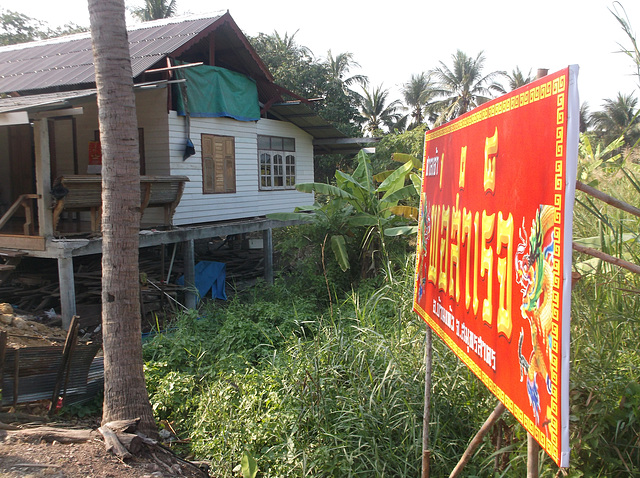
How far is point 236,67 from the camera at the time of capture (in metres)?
13.4

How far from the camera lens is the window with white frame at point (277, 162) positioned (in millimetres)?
14820

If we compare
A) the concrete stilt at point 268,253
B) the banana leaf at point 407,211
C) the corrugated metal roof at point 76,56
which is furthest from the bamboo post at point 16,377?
the concrete stilt at point 268,253

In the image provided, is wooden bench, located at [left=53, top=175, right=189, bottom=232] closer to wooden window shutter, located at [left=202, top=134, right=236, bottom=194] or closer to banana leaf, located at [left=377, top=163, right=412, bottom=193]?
wooden window shutter, located at [left=202, top=134, right=236, bottom=194]

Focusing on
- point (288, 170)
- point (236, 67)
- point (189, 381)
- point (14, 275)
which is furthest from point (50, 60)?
point (189, 381)

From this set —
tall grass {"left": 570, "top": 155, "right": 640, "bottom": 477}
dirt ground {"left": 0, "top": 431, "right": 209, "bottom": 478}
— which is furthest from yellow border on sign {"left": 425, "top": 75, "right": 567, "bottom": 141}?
dirt ground {"left": 0, "top": 431, "right": 209, "bottom": 478}

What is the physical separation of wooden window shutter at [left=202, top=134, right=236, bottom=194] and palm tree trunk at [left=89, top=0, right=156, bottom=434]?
7.45 metres

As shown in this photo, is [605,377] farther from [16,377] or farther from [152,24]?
[152,24]

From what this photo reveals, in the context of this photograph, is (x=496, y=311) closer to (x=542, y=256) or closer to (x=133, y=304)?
(x=542, y=256)

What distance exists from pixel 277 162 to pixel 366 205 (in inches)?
217

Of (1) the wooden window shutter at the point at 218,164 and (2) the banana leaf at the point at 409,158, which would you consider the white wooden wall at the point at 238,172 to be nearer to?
(1) the wooden window shutter at the point at 218,164

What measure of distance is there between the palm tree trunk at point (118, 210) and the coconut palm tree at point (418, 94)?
3483 cm

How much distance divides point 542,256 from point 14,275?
11.5 m

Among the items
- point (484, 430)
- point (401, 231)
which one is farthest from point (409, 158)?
point (484, 430)

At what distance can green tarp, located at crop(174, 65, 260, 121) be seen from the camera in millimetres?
11567
